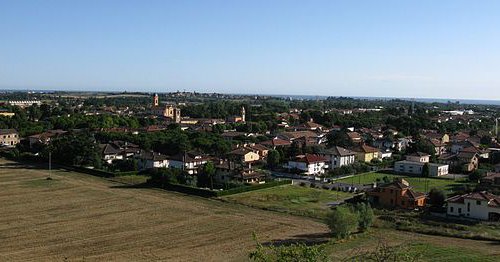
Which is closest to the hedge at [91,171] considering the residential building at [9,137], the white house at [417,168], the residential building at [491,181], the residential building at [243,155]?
the residential building at [243,155]

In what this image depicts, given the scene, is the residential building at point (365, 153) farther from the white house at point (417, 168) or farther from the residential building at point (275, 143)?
the residential building at point (275, 143)

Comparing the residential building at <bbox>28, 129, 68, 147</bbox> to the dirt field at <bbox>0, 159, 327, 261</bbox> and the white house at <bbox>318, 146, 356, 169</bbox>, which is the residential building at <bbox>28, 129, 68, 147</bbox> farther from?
the white house at <bbox>318, 146, 356, 169</bbox>

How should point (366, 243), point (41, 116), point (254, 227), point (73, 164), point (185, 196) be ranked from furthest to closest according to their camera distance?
point (41, 116) → point (73, 164) → point (185, 196) → point (254, 227) → point (366, 243)

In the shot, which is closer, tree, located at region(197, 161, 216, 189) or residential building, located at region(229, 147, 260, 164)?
tree, located at region(197, 161, 216, 189)

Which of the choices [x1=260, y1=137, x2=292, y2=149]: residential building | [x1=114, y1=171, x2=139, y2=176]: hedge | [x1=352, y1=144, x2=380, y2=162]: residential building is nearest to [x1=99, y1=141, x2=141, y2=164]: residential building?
[x1=114, y1=171, x2=139, y2=176]: hedge

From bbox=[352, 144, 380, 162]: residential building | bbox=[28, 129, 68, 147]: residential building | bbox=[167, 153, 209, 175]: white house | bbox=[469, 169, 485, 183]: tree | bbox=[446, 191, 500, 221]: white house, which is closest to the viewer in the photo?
bbox=[446, 191, 500, 221]: white house

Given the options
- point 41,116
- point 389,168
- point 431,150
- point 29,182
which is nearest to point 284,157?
point 389,168

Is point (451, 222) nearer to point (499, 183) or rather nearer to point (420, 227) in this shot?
point (420, 227)
